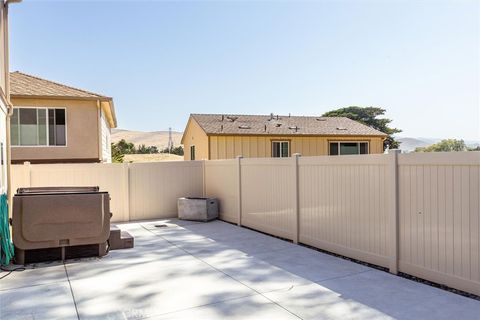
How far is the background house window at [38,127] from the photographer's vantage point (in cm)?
1270

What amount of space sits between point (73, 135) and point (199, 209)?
6046 millimetres

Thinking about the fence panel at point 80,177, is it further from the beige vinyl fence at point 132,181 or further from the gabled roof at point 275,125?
the gabled roof at point 275,125

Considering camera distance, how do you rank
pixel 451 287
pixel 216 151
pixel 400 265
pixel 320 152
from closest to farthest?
pixel 451 287, pixel 400 265, pixel 216 151, pixel 320 152

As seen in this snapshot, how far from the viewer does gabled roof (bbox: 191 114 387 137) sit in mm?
20303

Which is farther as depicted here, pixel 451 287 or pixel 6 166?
pixel 6 166

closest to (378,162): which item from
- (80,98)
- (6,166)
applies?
(6,166)

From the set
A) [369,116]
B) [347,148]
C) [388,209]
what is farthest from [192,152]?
[369,116]

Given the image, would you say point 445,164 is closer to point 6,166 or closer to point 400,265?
point 400,265

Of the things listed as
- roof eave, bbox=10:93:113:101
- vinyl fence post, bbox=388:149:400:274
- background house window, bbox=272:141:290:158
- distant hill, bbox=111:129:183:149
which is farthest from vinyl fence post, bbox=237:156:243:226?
distant hill, bbox=111:129:183:149

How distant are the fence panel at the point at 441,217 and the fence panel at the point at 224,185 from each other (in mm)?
5147

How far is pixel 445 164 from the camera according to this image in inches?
176

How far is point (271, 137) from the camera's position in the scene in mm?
20594

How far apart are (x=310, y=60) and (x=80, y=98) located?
941cm

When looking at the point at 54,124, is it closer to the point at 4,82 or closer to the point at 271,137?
the point at 4,82
